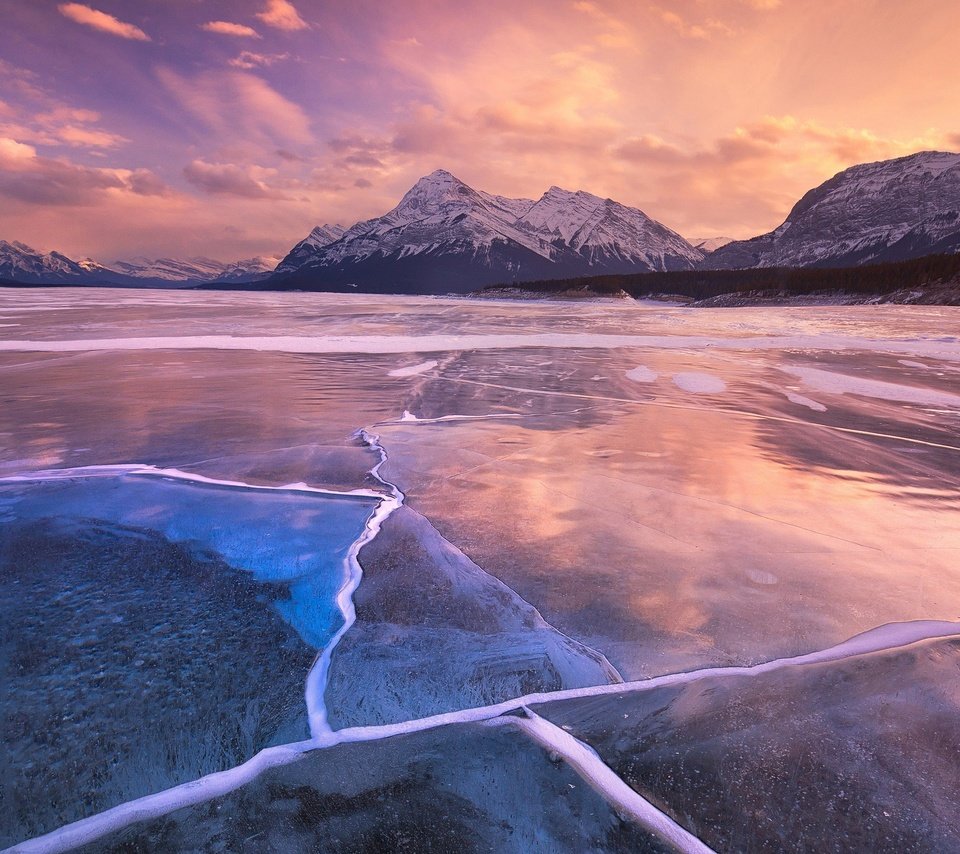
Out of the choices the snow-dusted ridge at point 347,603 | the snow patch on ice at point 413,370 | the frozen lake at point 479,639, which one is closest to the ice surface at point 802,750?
the frozen lake at point 479,639

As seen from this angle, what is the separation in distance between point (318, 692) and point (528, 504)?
97.5 inches

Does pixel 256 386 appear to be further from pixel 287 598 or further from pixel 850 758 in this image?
pixel 850 758

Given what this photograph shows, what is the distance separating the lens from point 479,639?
2.85m

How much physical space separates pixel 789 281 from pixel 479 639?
99806 mm

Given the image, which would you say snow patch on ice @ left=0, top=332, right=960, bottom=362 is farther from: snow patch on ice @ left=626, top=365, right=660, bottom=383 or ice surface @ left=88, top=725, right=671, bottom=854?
ice surface @ left=88, top=725, right=671, bottom=854

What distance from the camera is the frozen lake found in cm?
193

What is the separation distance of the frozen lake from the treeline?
7919 centimetres

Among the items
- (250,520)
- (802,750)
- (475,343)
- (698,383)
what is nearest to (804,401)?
(698,383)

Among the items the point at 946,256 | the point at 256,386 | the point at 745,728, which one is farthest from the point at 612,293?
the point at 745,728

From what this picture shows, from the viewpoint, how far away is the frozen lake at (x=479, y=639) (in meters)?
1.93

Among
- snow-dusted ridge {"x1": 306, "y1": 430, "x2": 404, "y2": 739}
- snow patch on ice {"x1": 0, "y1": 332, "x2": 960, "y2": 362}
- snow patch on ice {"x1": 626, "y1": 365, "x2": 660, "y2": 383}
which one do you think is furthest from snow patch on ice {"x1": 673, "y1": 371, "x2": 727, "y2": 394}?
snow-dusted ridge {"x1": 306, "y1": 430, "x2": 404, "y2": 739}

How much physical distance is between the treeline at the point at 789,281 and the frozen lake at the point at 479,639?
79.2 m

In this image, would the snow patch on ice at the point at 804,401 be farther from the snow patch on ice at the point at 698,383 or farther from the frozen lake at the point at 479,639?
the frozen lake at the point at 479,639

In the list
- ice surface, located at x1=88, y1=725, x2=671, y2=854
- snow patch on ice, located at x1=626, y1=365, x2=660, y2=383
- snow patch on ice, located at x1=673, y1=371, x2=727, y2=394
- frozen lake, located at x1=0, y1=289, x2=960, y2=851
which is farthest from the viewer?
snow patch on ice, located at x1=626, y1=365, x2=660, y2=383
